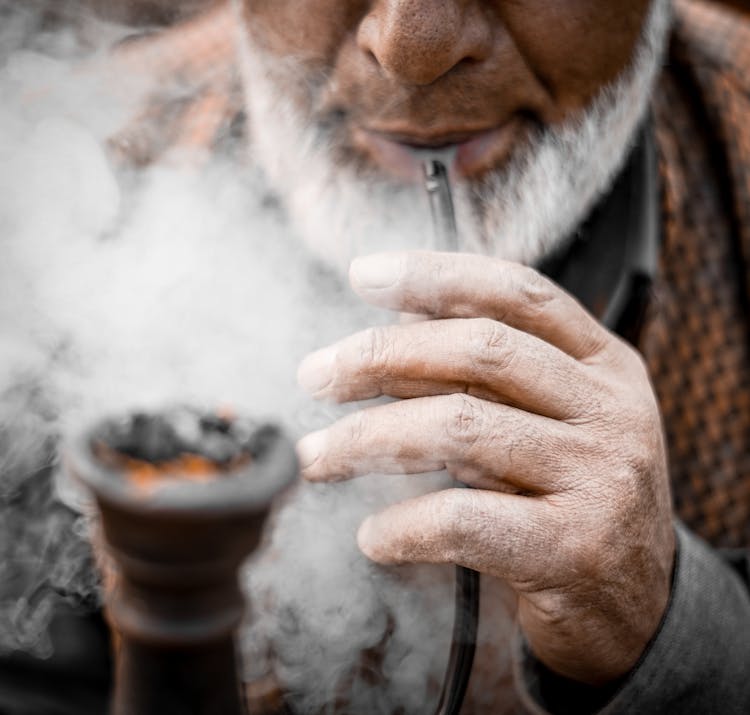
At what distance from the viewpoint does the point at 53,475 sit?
1.54 metres

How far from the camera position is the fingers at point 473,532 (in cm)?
101

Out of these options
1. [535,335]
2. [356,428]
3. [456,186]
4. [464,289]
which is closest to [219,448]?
[356,428]

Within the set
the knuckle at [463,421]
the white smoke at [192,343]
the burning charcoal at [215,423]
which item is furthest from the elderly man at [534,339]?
the burning charcoal at [215,423]

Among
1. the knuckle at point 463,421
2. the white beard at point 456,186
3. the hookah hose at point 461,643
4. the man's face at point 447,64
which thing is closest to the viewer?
the knuckle at point 463,421

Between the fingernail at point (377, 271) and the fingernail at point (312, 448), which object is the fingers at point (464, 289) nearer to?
the fingernail at point (377, 271)

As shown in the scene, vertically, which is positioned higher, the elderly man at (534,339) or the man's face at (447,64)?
the man's face at (447,64)

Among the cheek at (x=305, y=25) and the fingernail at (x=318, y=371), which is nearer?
the fingernail at (x=318, y=371)

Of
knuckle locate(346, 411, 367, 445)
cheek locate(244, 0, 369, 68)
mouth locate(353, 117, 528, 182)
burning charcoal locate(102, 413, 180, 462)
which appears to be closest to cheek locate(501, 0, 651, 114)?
mouth locate(353, 117, 528, 182)

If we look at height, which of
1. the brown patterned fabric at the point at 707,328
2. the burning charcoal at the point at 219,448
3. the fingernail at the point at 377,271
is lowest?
the brown patterned fabric at the point at 707,328

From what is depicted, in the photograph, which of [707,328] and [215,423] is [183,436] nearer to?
[215,423]

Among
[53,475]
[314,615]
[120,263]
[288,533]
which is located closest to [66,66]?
[120,263]

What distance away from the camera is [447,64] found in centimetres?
124

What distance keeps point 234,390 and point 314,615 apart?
45 centimetres

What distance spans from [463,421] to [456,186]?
57 centimetres
